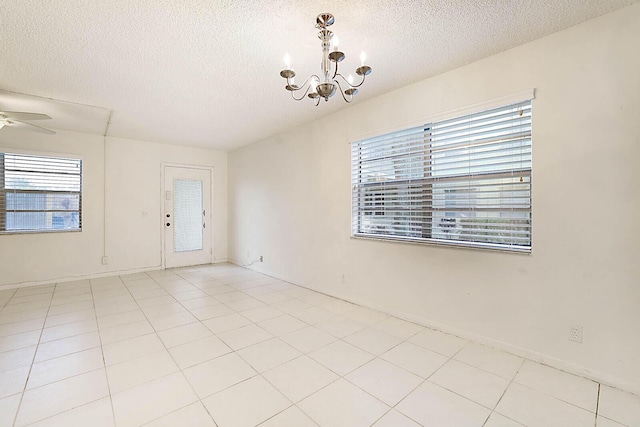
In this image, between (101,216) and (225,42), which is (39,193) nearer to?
(101,216)

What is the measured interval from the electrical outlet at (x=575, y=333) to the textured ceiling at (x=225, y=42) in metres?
2.20

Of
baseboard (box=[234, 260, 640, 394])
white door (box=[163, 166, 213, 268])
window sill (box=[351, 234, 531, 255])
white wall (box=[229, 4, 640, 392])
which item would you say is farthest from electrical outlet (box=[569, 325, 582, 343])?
white door (box=[163, 166, 213, 268])

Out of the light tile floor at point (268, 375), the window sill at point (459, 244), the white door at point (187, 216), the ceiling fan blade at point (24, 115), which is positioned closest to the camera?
the light tile floor at point (268, 375)

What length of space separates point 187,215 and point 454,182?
519cm

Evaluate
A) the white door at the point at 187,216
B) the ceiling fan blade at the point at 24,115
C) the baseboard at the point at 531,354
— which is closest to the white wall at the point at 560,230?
the baseboard at the point at 531,354

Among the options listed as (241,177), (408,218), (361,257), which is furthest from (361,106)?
(241,177)

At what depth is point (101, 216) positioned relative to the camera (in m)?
4.98

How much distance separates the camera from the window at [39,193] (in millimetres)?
4289

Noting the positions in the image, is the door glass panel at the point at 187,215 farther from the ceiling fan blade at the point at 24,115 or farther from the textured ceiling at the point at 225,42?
the ceiling fan blade at the point at 24,115

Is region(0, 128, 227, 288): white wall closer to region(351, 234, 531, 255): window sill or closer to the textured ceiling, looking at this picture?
the textured ceiling

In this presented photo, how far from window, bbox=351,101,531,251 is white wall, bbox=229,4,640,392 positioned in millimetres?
117

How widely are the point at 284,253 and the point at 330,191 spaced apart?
149cm

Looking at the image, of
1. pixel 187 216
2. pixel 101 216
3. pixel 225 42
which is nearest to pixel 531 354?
pixel 225 42

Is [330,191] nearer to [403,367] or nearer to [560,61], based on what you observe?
[403,367]
